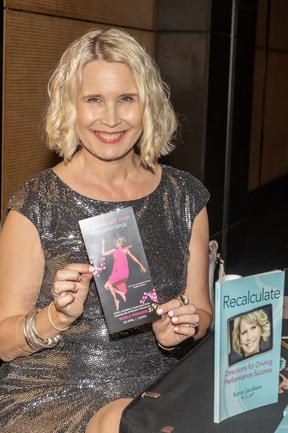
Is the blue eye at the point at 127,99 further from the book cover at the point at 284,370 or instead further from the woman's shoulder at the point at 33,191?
the book cover at the point at 284,370

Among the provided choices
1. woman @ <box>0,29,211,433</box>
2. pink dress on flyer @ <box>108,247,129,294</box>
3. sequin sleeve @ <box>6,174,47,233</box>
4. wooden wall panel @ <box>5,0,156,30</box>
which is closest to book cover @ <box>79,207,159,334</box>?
pink dress on flyer @ <box>108,247,129,294</box>

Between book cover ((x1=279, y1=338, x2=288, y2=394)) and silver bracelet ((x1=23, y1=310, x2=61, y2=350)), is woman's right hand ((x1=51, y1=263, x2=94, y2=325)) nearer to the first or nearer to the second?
silver bracelet ((x1=23, y1=310, x2=61, y2=350))

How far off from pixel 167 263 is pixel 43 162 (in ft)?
6.96

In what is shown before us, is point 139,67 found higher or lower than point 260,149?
higher

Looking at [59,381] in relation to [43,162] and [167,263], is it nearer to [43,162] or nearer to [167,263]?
[167,263]

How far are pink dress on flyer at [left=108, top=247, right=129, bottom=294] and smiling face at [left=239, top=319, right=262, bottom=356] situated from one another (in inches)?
14.3

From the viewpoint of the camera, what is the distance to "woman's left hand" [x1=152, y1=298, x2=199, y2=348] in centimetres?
196

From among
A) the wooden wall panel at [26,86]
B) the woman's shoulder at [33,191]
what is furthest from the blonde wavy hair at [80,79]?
the wooden wall panel at [26,86]

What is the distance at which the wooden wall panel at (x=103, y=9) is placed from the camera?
4.15m

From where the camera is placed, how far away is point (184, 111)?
558 cm

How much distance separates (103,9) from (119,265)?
3448mm

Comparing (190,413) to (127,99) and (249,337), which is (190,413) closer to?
(249,337)

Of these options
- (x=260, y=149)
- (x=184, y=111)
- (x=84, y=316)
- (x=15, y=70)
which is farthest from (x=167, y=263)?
(x=260, y=149)

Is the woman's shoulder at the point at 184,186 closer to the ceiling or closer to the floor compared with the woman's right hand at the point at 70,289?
closer to the ceiling
